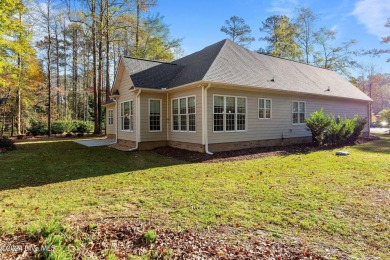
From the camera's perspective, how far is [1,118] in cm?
2278

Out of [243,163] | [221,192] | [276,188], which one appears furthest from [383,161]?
[221,192]

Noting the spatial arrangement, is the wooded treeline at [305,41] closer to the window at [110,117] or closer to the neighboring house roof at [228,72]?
the neighboring house roof at [228,72]

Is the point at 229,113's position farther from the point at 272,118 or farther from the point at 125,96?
the point at 125,96

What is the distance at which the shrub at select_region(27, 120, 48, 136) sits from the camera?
22.0 m

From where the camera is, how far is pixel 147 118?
11.7 meters

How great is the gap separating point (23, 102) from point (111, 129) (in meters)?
11.5

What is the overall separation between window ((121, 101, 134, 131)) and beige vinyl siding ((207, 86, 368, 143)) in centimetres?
461

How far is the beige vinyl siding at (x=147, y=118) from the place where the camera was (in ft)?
37.8

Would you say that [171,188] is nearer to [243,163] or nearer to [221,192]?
[221,192]

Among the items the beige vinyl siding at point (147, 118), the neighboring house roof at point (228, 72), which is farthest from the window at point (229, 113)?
the beige vinyl siding at point (147, 118)

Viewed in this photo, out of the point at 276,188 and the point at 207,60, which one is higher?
the point at 207,60

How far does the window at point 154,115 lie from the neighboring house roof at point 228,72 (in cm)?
84

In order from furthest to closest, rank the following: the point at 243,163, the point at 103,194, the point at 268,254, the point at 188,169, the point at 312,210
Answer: the point at 243,163 → the point at 188,169 → the point at 103,194 → the point at 312,210 → the point at 268,254

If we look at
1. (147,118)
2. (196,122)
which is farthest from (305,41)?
(147,118)
